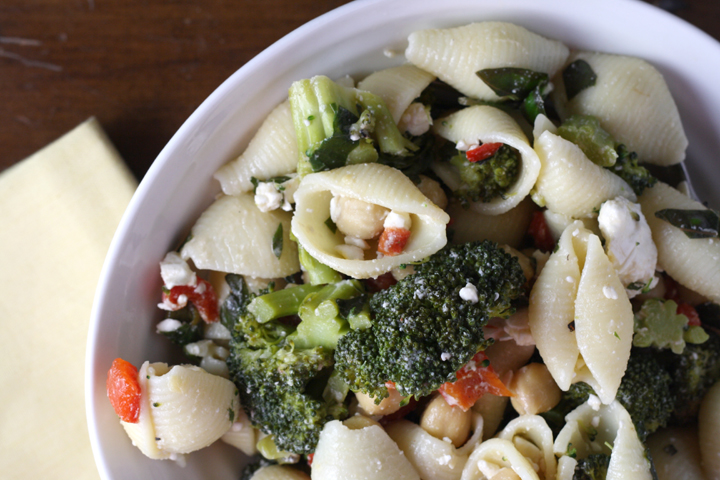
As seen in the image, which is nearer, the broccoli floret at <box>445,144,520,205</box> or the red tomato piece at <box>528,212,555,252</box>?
the broccoli floret at <box>445,144,520,205</box>

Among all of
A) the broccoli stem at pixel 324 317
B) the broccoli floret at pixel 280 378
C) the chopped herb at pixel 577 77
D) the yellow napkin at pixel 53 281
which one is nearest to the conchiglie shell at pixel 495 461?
the broccoli floret at pixel 280 378

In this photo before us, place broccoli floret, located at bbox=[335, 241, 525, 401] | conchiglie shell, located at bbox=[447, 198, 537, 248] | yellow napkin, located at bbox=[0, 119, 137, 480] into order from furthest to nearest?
yellow napkin, located at bbox=[0, 119, 137, 480], conchiglie shell, located at bbox=[447, 198, 537, 248], broccoli floret, located at bbox=[335, 241, 525, 401]

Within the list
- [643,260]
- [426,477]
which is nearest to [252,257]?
[426,477]

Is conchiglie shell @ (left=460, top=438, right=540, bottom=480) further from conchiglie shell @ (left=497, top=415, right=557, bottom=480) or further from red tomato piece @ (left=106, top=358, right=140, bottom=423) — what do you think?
red tomato piece @ (left=106, top=358, right=140, bottom=423)

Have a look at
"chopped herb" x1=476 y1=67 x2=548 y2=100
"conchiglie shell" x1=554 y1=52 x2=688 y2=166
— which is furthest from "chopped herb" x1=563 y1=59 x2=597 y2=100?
"chopped herb" x1=476 y1=67 x2=548 y2=100

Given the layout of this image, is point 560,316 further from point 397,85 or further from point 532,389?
point 397,85

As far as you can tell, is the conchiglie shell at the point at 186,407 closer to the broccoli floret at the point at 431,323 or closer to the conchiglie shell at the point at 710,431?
the broccoli floret at the point at 431,323
